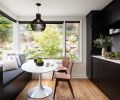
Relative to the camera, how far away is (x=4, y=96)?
2.69 metres

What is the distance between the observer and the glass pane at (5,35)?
14.6 feet

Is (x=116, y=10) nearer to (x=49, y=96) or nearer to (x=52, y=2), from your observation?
(x=52, y=2)

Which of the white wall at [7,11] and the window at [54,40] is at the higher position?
the white wall at [7,11]

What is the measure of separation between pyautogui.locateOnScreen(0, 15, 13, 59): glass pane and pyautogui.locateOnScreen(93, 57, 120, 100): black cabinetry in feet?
9.64

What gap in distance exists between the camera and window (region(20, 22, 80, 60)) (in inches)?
213

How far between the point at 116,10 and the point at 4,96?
3.07 metres

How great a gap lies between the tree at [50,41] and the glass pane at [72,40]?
1.12ft

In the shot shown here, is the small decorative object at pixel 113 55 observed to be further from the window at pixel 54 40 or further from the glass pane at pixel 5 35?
the glass pane at pixel 5 35

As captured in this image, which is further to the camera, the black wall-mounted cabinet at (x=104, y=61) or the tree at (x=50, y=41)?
the tree at (x=50, y=41)

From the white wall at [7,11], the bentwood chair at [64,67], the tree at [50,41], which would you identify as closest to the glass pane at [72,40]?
the tree at [50,41]

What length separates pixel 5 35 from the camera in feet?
15.3

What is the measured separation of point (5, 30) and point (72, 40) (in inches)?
94.1

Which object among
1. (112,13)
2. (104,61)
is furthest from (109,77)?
(112,13)

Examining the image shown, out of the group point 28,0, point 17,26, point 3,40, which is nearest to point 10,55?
point 3,40
